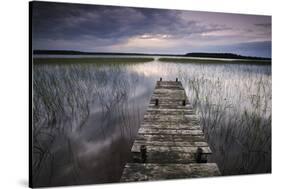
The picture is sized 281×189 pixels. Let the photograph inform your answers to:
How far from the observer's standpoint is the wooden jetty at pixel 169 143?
5.43m

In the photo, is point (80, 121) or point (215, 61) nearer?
point (80, 121)

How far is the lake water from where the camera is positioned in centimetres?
528

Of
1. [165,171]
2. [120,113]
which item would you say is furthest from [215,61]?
[165,171]

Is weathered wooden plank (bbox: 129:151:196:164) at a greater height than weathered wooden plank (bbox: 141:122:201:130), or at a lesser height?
lesser

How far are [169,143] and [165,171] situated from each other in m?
0.34

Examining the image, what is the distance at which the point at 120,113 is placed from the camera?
224 inches

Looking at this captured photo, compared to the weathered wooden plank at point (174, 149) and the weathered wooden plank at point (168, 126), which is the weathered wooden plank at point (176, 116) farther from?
the weathered wooden plank at point (174, 149)

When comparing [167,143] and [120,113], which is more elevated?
[120,113]

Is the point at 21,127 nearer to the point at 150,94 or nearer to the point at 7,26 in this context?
the point at 7,26

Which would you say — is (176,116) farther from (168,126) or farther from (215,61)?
(215,61)

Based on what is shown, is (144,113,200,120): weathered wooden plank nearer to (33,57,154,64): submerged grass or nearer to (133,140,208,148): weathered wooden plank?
(133,140,208,148): weathered wooden plank

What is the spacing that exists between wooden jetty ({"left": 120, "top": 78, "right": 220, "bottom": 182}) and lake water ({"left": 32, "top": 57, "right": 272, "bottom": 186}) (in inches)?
5.0

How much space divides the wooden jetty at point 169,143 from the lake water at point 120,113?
0.42 feet

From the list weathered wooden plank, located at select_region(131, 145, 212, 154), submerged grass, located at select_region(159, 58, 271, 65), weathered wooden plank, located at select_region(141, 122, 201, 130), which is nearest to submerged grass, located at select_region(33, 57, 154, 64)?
submerged grass, located at select_region(159, 58, 271, 65)
